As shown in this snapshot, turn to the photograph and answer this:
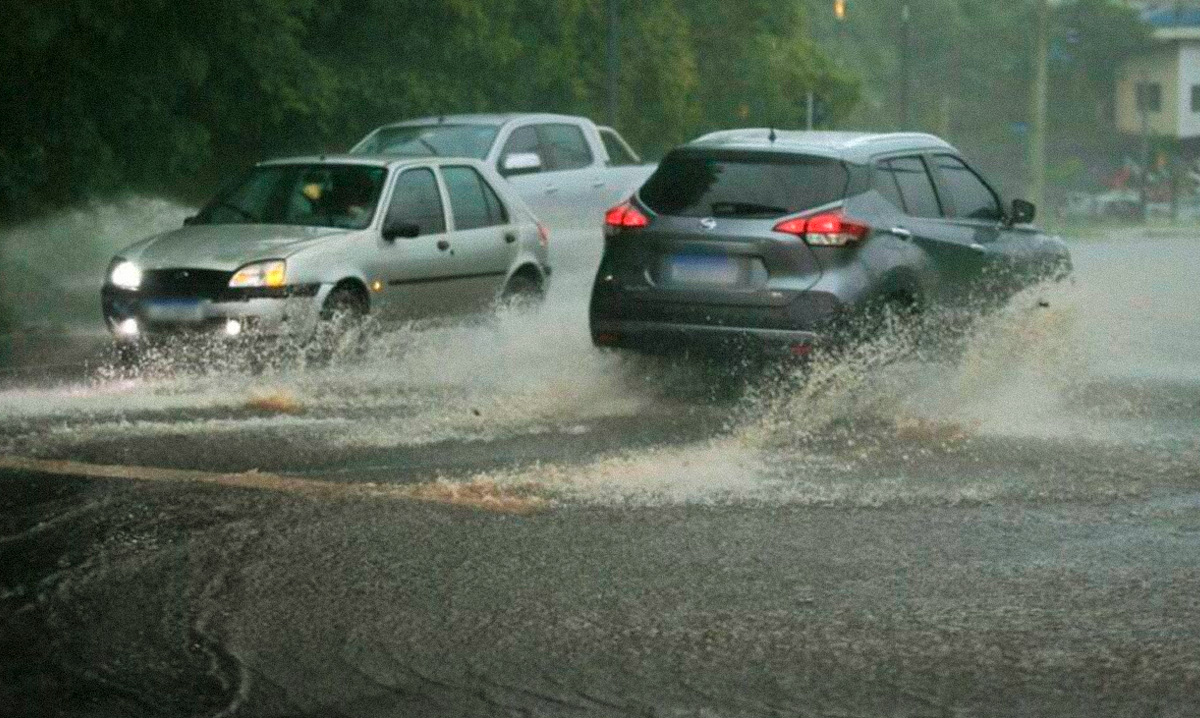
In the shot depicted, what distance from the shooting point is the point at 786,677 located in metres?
6.12

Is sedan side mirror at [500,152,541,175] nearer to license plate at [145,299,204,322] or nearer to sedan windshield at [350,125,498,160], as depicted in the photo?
sedan windshield at [350,125,498,160]

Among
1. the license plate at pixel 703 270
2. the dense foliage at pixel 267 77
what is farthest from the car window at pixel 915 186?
the dense foliage at pixel 267 77

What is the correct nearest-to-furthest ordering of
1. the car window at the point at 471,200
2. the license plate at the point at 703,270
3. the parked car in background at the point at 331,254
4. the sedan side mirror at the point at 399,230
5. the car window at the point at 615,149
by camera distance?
1. the license plate at the point at 703,270
2. the parked car in background at the point at 331,254
3. the sedan side mirror at the point at 399,230
4. the car window at the point at 471,200
5. the car window at the point at 615,149

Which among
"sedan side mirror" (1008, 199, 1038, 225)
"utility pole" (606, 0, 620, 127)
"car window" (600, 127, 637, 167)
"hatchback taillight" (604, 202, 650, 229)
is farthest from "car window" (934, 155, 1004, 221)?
"utility pole" (606, 0, 620, 127)

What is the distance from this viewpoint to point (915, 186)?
13031 millimetres

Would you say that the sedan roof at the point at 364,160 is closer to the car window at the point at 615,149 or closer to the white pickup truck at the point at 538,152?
the white pickup truck at the point at 538,152

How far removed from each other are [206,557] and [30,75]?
1415 cm

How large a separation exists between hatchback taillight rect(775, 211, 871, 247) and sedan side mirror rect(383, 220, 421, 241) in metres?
3.53

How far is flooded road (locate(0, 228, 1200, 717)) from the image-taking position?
6086mm

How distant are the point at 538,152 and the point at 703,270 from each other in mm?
8998

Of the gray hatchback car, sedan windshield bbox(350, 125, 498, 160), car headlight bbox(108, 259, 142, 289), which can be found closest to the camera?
the gray hatchback car

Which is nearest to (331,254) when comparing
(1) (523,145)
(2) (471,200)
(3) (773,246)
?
(2) (471,200)

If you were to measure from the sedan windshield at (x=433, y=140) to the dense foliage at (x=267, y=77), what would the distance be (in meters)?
2.42

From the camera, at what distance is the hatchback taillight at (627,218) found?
12.5m
